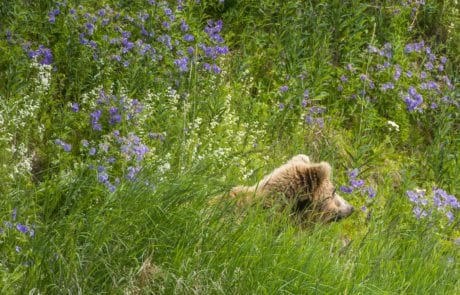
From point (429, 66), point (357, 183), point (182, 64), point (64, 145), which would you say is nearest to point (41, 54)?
point (182, 64)

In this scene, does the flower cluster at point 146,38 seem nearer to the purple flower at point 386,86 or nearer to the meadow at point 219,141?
the meadow at point 219,141

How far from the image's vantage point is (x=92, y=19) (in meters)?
7.77

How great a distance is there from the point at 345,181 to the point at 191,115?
70.2 inches


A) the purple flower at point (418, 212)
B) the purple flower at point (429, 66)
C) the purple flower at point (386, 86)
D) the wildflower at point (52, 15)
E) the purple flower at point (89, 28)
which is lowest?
the purple flower at point (418, 212)

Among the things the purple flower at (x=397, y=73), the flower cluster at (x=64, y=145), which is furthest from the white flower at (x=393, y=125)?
the flower cluster at (x=64, y=145)

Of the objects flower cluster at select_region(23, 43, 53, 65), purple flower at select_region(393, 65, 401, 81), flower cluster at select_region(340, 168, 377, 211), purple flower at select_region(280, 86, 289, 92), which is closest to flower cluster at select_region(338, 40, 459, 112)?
purple flower at select_region(393, 65, 401, 81)

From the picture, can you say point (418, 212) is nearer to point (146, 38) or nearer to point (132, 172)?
point (132, 172)

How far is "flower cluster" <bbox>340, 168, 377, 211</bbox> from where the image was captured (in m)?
7.67

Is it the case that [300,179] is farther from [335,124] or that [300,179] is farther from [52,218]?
[335,124]

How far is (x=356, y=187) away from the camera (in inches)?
314

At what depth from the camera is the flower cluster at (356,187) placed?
767cm

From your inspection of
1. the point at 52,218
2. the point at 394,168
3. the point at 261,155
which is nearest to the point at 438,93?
the point at 394,168

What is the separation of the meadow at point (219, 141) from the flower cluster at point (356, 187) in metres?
0.06

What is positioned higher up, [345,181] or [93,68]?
[93,68]
